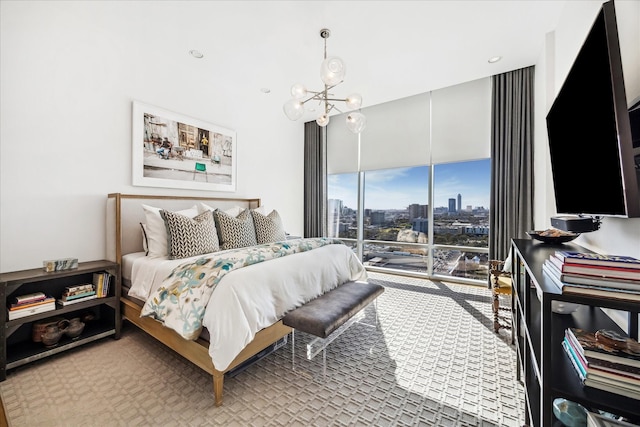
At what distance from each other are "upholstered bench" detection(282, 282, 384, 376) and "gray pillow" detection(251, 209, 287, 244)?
1.18 metres

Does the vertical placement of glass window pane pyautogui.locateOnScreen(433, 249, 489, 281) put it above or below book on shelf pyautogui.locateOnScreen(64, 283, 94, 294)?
below

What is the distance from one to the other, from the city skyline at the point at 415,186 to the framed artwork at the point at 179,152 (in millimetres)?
2277

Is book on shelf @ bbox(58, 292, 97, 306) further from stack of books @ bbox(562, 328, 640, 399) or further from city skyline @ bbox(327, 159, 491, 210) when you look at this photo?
city skyline @ bbox(327, 159, 491, 210)

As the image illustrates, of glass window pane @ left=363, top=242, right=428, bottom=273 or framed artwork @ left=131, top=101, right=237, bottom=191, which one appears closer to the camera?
framed artwork @ left=131, top=101, right=237, bottom=191

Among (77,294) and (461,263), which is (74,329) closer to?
(77,294)

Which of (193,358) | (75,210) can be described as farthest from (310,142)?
(193,358)

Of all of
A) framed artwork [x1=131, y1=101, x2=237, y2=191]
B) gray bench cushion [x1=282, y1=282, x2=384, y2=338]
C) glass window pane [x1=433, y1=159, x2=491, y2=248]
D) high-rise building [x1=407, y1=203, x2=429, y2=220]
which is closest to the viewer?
gray bench cushion [x1=282, y1=282, x2=384, y2=338]

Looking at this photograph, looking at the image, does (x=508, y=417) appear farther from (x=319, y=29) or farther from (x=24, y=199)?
(x=24, y=199)

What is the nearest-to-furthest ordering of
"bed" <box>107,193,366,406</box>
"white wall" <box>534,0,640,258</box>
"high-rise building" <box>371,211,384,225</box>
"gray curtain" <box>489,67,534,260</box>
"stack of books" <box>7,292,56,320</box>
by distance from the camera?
1. "white wall" <box>534,0,640,258</box>
2. "bed" <box>107,193,366,406</box>
3. "stack of books" <box>7,292,56,320</box>
4. "gray curtain" <box>489,67,534,260</box>
5. "high-rise building" <box>371,211,384,225</box>

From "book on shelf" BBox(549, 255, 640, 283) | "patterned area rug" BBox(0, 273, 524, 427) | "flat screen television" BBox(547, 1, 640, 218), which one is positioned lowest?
"patterned area rug" BBox(0, 273, 524, 427)

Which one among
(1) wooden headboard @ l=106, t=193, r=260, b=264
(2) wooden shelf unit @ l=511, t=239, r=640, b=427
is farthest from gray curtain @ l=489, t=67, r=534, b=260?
(1) wooden headboard @ l=106, t=193, r=260, b=264

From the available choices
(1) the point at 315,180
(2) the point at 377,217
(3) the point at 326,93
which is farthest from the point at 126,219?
(2) the point at 377,217

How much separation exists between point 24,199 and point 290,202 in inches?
140

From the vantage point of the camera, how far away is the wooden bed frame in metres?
1.63
